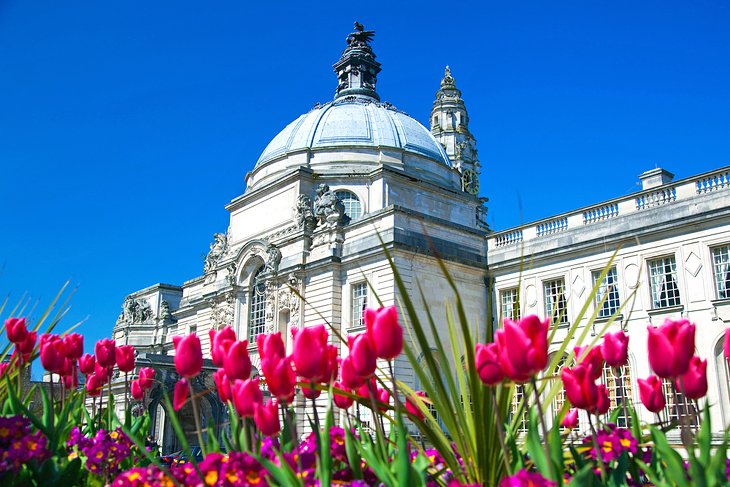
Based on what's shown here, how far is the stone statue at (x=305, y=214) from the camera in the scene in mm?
28375

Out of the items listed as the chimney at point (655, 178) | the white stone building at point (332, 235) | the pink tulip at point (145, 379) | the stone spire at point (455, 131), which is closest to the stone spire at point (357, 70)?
the white stone building at point (332, 235)

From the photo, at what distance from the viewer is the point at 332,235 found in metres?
27.0

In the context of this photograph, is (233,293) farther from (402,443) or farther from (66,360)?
(402,443)

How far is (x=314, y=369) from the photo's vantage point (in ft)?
12.8

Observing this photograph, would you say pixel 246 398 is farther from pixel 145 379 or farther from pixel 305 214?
pixel 305 214

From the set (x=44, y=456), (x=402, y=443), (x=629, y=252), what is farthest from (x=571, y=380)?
(x=629, y=252)

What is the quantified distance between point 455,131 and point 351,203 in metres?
24.0

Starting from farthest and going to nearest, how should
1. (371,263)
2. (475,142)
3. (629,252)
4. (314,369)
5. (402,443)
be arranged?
(475,142) < (371,263) < (629,252) < (314,369) < (402,443)

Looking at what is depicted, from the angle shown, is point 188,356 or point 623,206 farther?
point 623,206

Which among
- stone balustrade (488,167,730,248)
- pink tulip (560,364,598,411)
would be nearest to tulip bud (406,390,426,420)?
pink tulip (560,364,598,411)

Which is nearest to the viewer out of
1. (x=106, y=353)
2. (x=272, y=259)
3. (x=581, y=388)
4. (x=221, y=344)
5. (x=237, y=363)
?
(x=237, y=363)

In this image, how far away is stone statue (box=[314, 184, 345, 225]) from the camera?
27.4 metres

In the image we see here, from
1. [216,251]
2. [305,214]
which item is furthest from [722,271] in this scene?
[216,251]

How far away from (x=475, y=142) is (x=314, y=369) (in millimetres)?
53592
